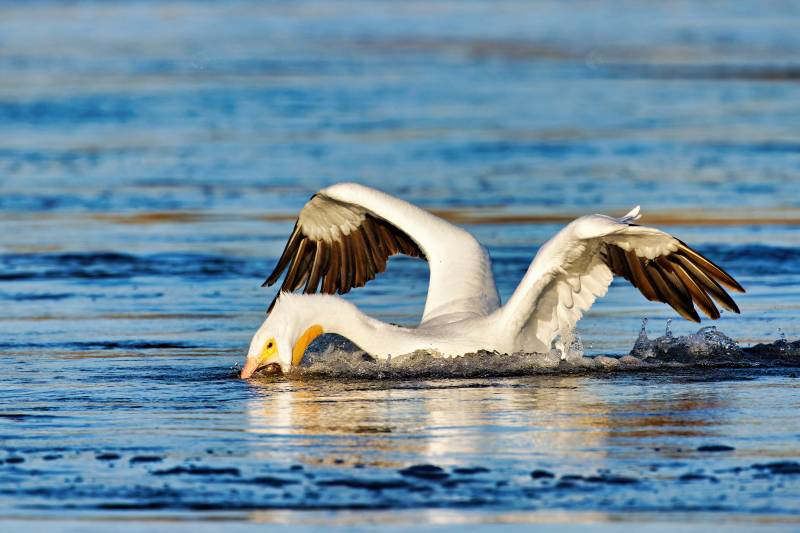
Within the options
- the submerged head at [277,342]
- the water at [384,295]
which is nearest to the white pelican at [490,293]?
the submerged head at [277,342]

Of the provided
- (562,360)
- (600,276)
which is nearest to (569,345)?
(562,360)

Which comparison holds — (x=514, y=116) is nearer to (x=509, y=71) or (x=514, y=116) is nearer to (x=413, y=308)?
(x=509, y=71)

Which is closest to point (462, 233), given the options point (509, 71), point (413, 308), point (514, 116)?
point (413, 308)

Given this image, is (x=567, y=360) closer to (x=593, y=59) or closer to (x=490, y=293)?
(x=490, y=293)

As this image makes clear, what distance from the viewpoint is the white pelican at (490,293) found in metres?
7.89

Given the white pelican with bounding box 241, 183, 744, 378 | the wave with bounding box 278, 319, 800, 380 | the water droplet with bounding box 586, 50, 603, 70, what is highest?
the water droplet with bounding box 586, 50, 603, 70

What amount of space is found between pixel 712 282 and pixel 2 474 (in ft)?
14.5

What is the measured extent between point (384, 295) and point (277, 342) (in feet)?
9.44

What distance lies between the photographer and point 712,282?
26.1 ft

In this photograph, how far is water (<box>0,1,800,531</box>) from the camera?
546 cm

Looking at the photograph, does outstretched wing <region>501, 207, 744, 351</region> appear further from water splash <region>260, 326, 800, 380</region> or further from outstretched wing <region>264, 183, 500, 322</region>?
outstretched wing <region>264, 183, 500, 322</region>

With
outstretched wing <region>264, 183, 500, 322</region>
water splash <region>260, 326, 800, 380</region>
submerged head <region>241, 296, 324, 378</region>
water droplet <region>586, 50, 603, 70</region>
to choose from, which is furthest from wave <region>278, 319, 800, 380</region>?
water droplet <region>586, 50, 603, 70</region>

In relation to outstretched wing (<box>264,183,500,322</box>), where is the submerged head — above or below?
below

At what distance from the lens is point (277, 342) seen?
8.01m
